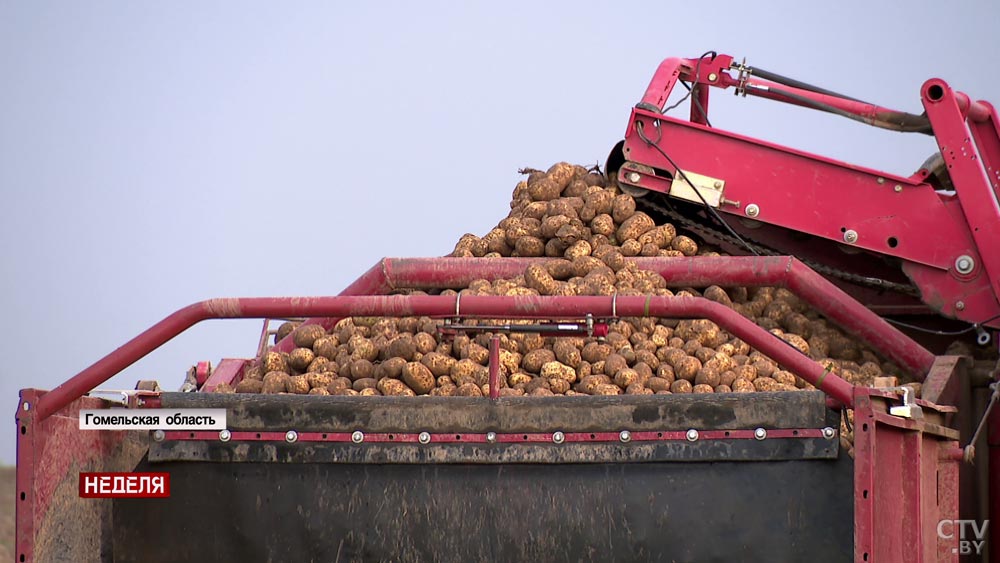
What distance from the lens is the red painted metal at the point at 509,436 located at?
395 cm

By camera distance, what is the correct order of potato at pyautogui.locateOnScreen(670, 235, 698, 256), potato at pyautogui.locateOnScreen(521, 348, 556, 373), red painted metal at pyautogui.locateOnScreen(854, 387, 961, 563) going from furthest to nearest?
1. potato at pyautogui.locateOnScreen(670, 235, 698, 256)
2. potato at pyautogui.locateOnScreen(521, 348, 556, 373)
3. red painted metal at pyautogui.locateOnScreen(854, 387, 961, 563)

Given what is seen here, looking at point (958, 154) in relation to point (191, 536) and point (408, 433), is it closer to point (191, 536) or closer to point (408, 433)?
point (408, 433)

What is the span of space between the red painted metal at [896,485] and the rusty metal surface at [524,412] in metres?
0.15

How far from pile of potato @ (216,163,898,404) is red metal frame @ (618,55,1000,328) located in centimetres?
34

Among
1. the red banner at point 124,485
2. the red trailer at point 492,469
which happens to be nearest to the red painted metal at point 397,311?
the red trailer at point 492,469

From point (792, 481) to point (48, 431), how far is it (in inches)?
82.9

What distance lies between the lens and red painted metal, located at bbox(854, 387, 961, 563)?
3799mm

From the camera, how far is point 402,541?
4035mm

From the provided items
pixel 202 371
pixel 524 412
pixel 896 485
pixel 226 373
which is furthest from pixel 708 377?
pixel 202 371

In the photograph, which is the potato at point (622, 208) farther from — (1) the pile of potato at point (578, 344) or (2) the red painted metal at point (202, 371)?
(2) the red painted metal at point (202, 371)

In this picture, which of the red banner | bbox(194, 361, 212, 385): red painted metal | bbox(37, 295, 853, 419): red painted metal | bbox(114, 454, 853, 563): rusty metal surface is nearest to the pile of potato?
bbox(194, 361, 212, 385): red painted metal

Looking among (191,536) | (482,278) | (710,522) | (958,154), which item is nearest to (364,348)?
(482,278)

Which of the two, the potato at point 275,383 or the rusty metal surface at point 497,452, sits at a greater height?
the potato at point 275,383

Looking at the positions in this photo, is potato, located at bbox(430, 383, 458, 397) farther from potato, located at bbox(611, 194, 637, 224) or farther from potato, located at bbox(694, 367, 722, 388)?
potato, located at bbox(611, 194, 637, 224)
